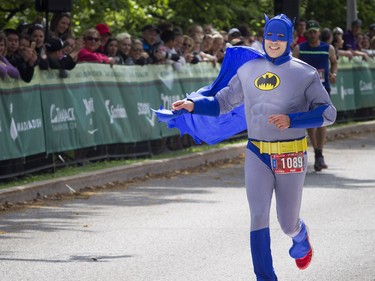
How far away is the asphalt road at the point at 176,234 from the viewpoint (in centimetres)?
904

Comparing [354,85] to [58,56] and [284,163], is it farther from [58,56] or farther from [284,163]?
[284,163]

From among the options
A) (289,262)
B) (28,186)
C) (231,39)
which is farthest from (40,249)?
(231,39)

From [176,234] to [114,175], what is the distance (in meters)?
4.56

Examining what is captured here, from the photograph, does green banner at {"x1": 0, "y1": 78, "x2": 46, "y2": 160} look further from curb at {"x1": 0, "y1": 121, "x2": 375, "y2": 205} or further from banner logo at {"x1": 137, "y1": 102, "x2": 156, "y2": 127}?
banner logo at {"x1": 137, "y1": 102, "x2": 156, "y2": 127}

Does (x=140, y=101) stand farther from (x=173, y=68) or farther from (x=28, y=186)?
(x=28, y=186)

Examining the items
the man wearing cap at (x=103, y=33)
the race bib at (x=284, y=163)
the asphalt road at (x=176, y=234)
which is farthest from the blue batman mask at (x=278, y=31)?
the man wearing cap at (x=103, y=33)

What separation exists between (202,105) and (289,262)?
1897 mm

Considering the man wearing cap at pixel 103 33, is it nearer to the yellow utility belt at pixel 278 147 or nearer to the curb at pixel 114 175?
the curb at pixel 114 175

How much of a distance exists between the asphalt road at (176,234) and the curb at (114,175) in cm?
27

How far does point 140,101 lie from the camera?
57.7ft

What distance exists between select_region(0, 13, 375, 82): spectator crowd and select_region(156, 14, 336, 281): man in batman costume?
257 inches

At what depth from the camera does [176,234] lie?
11.0 meters

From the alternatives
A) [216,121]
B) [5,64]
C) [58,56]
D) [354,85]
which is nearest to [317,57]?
[58,56]

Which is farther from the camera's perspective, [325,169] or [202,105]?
[325,169]
